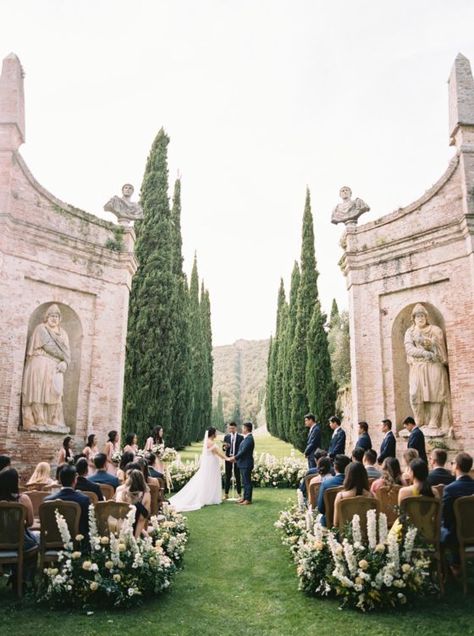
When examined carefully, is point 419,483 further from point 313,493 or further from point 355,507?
point 313,493

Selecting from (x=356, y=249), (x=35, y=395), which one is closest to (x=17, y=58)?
(x=35, y=395)

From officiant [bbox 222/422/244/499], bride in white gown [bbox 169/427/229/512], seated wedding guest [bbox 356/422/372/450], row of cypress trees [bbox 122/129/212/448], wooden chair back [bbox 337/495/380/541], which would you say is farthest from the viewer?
row of cypress trees [bbox 122/129/212/448]

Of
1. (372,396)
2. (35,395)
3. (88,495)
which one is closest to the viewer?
(88,495)

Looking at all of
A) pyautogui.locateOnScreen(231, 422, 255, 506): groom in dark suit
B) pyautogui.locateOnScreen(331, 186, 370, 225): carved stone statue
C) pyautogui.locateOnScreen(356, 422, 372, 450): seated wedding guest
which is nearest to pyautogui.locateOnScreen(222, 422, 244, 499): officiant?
pyautogui.locateOnScreen(231, 422, 255, 506): groom in dark suit

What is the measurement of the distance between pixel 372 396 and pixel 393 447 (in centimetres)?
295

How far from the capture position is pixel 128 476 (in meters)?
6.28

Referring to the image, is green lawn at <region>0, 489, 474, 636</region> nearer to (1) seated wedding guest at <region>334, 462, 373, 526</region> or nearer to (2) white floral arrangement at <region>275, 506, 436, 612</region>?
(2) white floral arrangement at <region>275, 506, 436, 612</region>

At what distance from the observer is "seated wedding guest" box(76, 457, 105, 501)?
6.70 metres

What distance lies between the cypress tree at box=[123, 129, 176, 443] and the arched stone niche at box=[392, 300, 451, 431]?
1113 centimetres

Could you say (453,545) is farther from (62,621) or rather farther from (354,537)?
(62,621)

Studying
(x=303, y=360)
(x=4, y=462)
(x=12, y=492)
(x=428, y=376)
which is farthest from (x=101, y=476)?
(x=303, y=360)

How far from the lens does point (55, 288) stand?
42.1 feet

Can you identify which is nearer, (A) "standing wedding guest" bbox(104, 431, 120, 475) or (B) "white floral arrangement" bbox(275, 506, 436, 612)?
(B) "white floral arrangement" bbox(275, 506, 436, 612)

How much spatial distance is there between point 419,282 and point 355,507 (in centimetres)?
816
